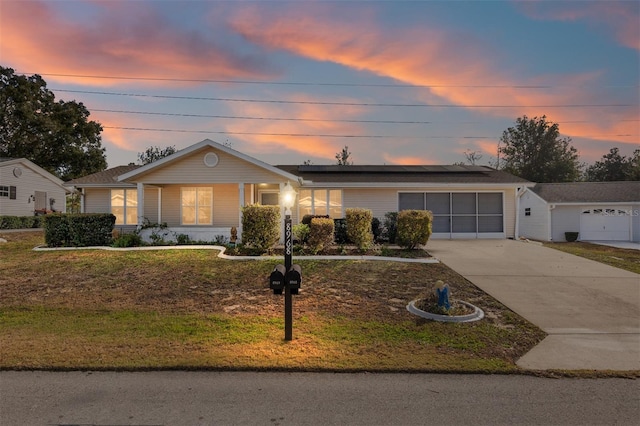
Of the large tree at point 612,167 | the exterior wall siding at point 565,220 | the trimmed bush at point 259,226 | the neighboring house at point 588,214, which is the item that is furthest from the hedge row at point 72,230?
the large tree at point 612,167

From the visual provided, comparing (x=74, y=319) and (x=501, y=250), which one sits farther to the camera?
(x=501, y=250)

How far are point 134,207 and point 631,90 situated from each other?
101 feet

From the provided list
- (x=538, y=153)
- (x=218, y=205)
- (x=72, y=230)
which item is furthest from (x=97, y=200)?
(x=538, y=153)

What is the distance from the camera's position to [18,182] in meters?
25.2

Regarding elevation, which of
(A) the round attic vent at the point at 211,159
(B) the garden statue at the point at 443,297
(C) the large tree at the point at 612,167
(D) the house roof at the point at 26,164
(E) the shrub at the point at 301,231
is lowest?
(B) the garden statue at the point at 443,297

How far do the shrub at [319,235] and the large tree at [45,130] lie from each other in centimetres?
3727

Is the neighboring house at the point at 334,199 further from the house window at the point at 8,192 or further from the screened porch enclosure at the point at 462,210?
the house window at the point at 8,192

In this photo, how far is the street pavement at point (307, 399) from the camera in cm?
288

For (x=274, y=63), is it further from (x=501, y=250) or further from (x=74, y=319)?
(x=74, y=319)

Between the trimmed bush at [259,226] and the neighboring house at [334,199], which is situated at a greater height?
the neighboring house at [334,199]

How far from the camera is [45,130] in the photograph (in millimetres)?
34688

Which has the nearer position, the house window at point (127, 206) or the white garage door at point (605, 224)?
the house window at point (127, 206)

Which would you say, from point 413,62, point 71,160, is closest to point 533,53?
point 413,62

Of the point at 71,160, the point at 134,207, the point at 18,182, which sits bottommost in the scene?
the point at 134,207
